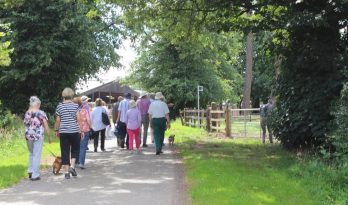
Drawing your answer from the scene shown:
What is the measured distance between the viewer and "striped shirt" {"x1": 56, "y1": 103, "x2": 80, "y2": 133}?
11.2 meters

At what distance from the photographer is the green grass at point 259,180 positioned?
8.52m

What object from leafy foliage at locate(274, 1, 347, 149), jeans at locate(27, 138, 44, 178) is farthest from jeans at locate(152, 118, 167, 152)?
jeans at locate(27, 138, 44, 178)

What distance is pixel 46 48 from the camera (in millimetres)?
27297

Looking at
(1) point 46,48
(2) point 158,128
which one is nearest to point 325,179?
(2) point 158,128

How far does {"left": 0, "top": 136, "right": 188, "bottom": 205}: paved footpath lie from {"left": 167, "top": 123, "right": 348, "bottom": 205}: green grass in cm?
41

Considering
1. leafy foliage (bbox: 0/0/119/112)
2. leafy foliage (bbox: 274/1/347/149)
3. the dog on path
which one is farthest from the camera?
leafy foliage (bbox: 0/0/119/112)

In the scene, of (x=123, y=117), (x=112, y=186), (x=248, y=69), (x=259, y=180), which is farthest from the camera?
(x=248, y=69)

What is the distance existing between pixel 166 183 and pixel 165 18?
398 inches

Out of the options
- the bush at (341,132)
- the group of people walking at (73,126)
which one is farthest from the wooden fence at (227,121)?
the bush at (341,132)

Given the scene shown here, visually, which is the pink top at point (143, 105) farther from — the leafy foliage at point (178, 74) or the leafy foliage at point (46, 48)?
the leafy foliage at point (178, 74)

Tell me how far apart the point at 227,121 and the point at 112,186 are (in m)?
14.0

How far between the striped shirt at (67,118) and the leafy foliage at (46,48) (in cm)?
1513

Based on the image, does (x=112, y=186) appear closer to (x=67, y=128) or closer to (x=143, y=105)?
(x=67, y=128)

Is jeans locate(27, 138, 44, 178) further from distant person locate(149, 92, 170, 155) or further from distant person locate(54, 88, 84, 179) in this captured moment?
distant person locate(149, 92, 170, 155)
